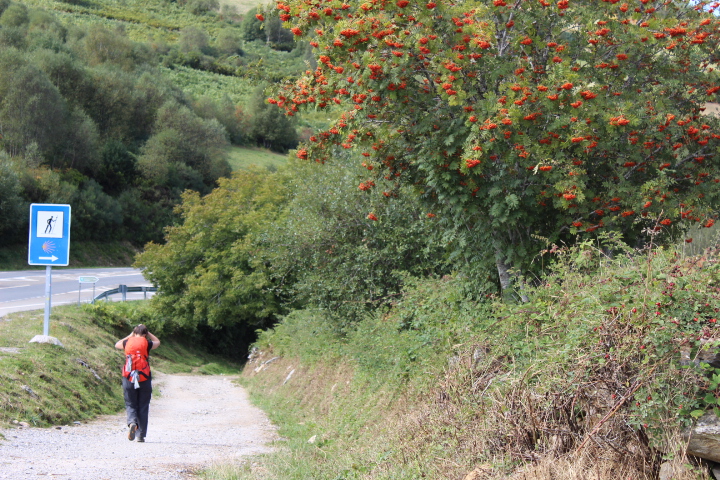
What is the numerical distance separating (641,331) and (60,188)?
147 feet

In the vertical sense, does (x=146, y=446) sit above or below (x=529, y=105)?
below

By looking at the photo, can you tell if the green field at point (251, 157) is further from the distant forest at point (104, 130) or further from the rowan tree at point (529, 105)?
the rowan tree at point (529, 105)

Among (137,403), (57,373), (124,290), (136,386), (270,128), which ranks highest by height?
(136,386)

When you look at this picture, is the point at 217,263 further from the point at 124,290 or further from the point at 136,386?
the point at 136,386

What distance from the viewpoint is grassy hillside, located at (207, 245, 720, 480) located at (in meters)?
4.64

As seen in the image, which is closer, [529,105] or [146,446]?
[529,105]

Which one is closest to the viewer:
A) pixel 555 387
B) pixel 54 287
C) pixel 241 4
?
pixel 555 387

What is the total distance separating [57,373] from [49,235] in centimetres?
239

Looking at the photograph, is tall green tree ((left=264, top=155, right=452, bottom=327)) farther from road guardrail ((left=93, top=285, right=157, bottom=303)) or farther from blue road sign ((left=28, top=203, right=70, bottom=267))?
road guardrail ((left=93, top=285, right=157, bottom=303))

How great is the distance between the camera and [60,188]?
43.9 meters

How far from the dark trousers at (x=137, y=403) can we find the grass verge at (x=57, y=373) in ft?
3.96

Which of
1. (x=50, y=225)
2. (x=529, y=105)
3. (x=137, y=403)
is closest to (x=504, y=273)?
(x=529, y=105)

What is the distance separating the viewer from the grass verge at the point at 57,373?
905 centimetres

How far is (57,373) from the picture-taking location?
Answer: 11.1 meters
